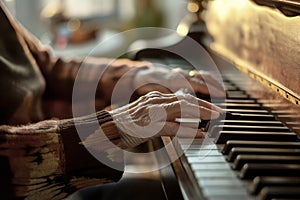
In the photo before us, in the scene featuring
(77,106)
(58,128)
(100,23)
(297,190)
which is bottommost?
(100,23)

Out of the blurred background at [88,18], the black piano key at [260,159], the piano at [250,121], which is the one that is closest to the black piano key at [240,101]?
the piano at [250,121]

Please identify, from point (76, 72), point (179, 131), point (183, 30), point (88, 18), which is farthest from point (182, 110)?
point (88, 18)

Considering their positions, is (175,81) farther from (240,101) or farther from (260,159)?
(260,159)

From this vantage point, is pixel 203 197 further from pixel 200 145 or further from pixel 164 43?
pixel 164 43

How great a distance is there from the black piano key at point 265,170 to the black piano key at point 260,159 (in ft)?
0.06

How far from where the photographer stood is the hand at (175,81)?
1.23 metres

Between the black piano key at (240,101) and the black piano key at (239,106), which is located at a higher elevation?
the black piano key at (239,106)

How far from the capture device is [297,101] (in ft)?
3.24

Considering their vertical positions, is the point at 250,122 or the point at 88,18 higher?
the point at 250,122

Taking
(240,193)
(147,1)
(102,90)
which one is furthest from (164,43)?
(147,1)

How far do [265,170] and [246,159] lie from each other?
0.04 m

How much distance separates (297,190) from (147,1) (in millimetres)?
4085

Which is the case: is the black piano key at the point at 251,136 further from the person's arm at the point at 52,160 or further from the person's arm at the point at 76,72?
the person's arm at the point at 76,72

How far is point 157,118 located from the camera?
0.94 meters
